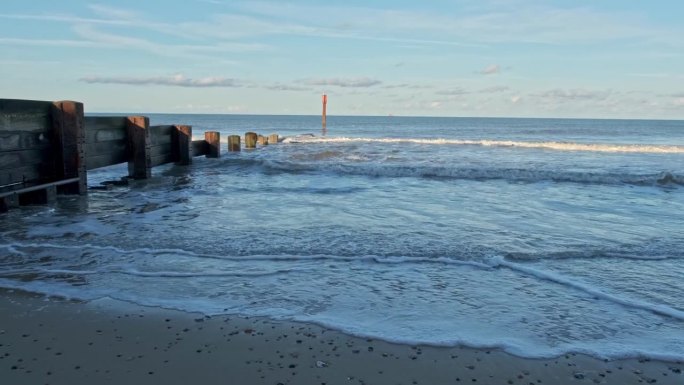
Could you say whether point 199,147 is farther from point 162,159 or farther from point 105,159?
point 105,159

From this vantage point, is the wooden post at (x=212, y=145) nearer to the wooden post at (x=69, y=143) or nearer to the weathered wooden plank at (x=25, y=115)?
the wooden post at (x=69, y=143)

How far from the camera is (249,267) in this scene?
5398 mm

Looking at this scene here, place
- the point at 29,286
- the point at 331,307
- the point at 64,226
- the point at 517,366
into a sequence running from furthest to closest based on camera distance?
the point at 64,226, the point at 29,286, the point at 331,307, the point at 517,366

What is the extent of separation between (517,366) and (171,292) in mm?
2873

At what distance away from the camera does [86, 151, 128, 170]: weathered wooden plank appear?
10.6m

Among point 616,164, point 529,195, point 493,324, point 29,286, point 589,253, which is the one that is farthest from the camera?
point 616,164

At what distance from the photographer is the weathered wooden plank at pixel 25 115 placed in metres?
8.02

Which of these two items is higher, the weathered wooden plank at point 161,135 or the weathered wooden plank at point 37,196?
the weathered wooden plank at point 161,135

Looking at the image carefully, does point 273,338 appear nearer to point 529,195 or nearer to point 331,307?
point 331,307

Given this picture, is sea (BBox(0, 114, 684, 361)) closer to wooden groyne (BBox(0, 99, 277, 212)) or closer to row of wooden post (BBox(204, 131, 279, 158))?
wooden groyne (BBox(0, 99, 277, 212))

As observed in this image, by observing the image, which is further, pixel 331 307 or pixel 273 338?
pixel 331 307

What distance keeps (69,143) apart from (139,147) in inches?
121

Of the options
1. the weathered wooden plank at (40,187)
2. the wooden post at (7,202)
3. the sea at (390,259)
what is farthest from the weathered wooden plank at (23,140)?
the sea at (390,259)

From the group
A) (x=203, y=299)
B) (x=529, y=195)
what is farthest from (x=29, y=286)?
(x=529, y=195)
